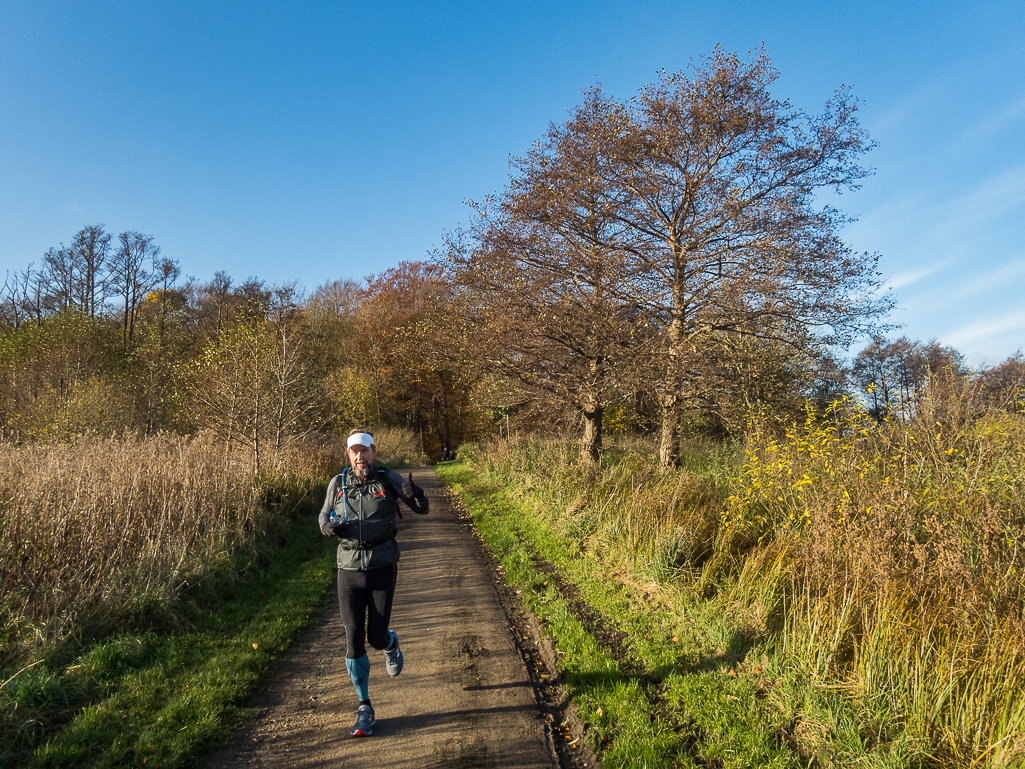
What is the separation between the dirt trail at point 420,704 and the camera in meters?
3.61

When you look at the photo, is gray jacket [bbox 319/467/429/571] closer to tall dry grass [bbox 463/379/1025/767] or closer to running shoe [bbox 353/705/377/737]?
running shoe [bbox 353/705/377/737]

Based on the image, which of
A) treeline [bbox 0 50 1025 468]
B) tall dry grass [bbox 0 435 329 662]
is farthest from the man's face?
treeline [bbox 0 50 1025 468]

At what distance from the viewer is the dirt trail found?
361 cm

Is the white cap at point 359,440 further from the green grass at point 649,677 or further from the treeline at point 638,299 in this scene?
the treeline at point 638,299

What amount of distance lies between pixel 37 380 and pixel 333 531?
21.9m

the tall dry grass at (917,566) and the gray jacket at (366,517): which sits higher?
the gray jacket at (366,517)

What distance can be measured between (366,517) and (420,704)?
1617mm

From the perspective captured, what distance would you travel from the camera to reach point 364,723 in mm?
3852

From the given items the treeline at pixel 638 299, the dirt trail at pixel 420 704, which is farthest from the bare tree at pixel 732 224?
the dirt trail at pixel 420 704

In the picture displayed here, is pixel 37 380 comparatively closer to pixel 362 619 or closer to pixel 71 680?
pixel 71 680

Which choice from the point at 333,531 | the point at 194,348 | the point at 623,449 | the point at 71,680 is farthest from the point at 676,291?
the point at 194,348

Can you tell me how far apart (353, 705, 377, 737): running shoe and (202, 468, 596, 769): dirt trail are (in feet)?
0.16

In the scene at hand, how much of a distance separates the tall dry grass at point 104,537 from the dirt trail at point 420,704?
1852 mm

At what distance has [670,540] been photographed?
6598 millimetres
